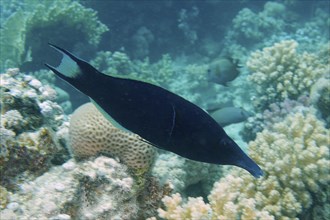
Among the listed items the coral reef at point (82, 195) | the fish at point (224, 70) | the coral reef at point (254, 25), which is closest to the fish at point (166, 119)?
the coral reef at point (82, 195)

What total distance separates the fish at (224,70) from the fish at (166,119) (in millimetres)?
5566

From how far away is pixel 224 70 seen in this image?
268 inches

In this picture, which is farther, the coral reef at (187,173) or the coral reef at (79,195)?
the coral reef at (187,173)

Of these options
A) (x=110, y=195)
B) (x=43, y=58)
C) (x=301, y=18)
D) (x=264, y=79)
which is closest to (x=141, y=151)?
(x=110, y=195)

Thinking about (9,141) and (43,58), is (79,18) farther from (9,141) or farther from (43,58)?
(9,141)

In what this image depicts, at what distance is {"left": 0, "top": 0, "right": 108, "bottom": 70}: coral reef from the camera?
9463 millimetres

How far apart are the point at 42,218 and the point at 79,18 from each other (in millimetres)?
8370

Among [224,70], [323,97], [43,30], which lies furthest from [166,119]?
[43,30]

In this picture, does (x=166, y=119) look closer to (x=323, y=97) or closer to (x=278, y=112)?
(x=323, y=97)

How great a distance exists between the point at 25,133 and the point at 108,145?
739 mm

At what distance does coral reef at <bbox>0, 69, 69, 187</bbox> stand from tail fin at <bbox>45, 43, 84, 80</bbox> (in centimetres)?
178

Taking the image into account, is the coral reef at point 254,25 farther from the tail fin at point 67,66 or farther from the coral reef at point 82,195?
the tail fin at point 67,66

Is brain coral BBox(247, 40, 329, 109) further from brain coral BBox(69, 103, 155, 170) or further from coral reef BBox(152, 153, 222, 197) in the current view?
brain coral BBox(69, 103, 155, 170)

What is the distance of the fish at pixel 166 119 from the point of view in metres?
1.37
